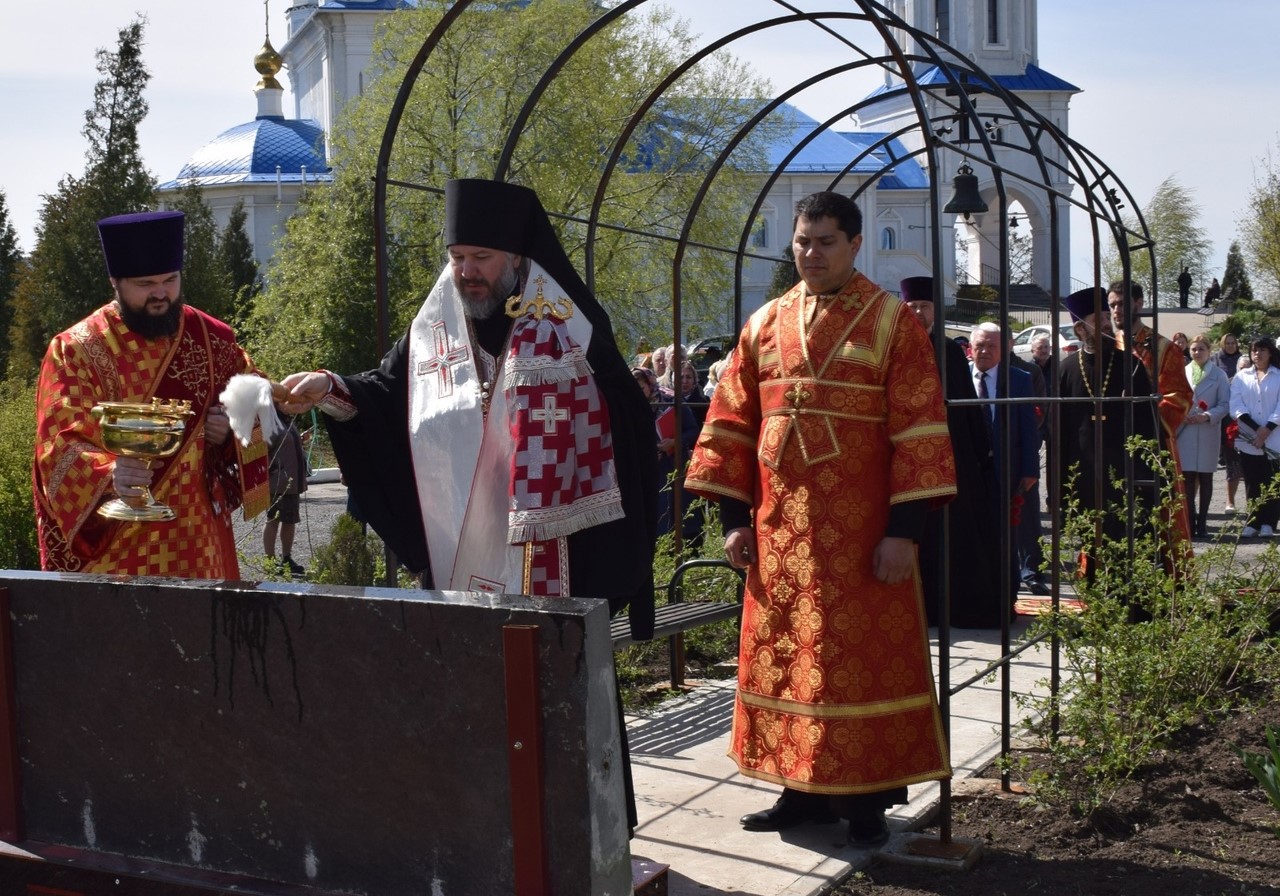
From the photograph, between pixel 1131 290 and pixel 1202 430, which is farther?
pixel 1202 430

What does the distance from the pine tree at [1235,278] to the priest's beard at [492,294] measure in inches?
2124

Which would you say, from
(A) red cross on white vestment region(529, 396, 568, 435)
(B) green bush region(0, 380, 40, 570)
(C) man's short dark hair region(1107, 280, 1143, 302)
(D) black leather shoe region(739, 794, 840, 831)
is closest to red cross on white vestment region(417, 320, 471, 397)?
(A) red cross on white vestment region(529, 396, 568, 435)

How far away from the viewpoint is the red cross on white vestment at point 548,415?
3.95m

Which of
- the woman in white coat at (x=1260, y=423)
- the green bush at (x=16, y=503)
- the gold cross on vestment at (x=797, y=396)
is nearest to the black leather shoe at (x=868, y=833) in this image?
the gold cross on vestment at (x=797, y=396)

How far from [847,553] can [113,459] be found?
2.27 metres

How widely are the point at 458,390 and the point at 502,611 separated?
1632 mm

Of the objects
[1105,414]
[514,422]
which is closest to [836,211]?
[514,422]

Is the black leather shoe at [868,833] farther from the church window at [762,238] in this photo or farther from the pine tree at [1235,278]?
the pine tree at [1235,278]

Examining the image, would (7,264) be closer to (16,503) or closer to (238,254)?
(238,254)

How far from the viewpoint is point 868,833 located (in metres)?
4.70

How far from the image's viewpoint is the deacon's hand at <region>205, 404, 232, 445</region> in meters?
4.68

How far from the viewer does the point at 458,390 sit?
4.10 metres

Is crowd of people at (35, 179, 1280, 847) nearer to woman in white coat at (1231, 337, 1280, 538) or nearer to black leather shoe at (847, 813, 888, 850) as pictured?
black leather shoe at (847, 813, 888, 850)

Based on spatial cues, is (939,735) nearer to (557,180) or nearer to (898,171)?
(557,180)
